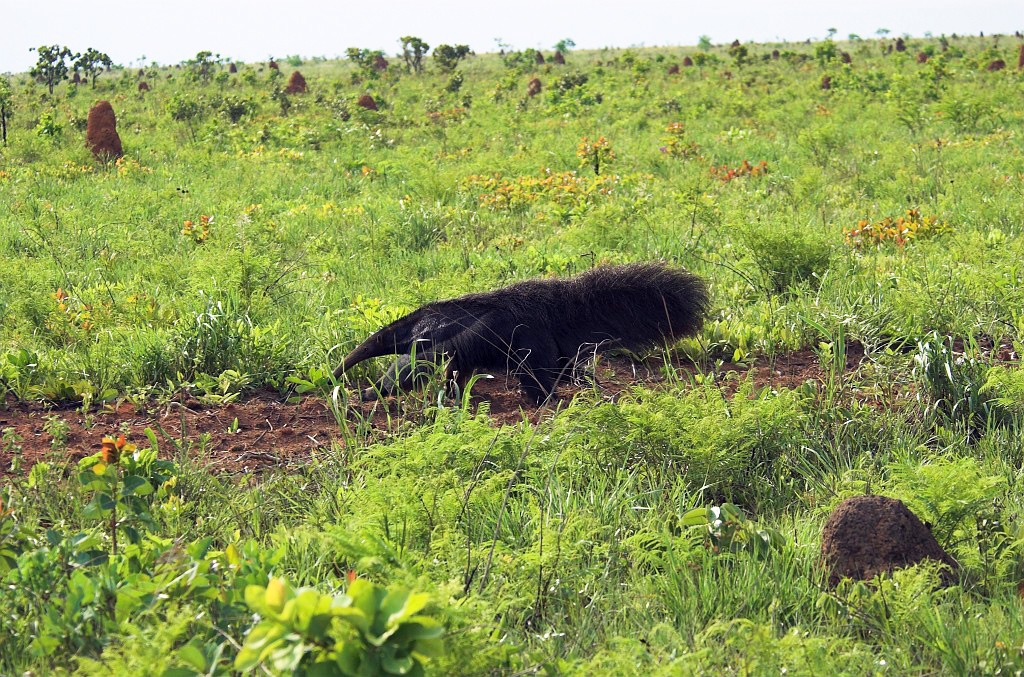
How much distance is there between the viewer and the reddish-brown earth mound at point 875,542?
2904 mm

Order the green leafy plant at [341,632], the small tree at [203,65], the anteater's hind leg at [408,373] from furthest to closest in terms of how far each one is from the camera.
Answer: the small tree at [203,65] → the anteater's hind leg at [408,373] → the green leafy plant at [341,632]

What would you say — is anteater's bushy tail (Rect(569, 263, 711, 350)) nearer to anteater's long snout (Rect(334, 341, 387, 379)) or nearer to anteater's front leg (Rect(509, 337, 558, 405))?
anteater's front leg (Rect(509, 337, 558, 405))

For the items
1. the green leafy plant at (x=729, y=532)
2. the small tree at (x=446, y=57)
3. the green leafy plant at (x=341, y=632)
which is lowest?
the green leafy plant at (x=729, y=532)

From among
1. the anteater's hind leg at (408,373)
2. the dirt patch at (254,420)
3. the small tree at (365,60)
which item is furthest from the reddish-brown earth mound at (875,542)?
the small tree at (365,60)

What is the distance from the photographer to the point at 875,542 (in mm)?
2928

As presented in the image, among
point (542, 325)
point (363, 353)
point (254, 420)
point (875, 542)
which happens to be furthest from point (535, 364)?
point (875, 542)

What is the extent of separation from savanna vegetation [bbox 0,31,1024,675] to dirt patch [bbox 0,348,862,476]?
77 mm

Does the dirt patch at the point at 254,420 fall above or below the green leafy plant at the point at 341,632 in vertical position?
below

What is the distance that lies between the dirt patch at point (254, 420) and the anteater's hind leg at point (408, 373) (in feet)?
0.33

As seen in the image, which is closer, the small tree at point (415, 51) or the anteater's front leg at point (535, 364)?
the anteater's front leg at point (535, 364)

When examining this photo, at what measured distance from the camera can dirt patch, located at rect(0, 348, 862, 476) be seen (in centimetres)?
420

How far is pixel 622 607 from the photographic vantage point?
2.78m

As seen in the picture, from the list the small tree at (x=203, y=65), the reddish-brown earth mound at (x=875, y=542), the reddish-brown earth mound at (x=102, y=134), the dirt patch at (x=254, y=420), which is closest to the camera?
the reddish-brown earth mound at (x=875, y=542)

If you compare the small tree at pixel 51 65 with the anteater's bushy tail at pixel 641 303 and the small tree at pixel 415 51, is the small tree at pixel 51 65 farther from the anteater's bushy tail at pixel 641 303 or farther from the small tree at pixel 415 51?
the anteater's bushy tail at pixel 641 303
